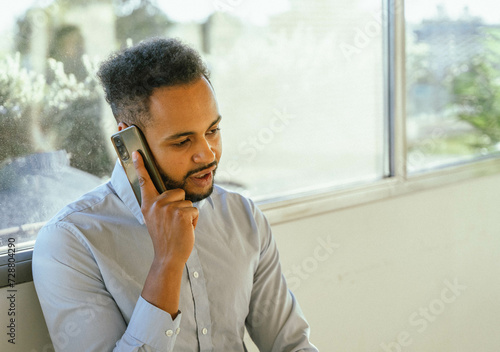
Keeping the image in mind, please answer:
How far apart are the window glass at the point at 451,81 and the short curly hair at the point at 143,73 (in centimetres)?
142

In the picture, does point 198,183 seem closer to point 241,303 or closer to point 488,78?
point 241,303

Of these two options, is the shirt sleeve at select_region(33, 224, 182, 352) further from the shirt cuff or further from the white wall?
the white wall

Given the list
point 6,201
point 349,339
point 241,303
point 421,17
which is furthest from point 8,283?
point 421,17

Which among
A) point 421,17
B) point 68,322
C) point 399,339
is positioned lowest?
point 399,339

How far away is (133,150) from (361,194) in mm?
1178

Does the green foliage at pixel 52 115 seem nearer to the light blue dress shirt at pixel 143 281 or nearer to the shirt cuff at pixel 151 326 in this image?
the light blue dress shirt at pixel 143 281

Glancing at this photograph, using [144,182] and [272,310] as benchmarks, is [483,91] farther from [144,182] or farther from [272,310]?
[144,182]

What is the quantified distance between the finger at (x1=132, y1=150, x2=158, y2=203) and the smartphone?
0.01m

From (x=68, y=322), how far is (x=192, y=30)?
1.05 m

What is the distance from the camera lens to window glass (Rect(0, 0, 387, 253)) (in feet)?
4.60

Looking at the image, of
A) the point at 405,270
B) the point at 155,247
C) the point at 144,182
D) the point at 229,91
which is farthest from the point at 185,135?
the point at 405,270

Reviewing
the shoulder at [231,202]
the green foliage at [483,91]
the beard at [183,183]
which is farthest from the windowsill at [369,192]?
the beard at [183,183]

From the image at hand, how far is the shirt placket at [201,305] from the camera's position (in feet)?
4.37

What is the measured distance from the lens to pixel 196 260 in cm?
138
